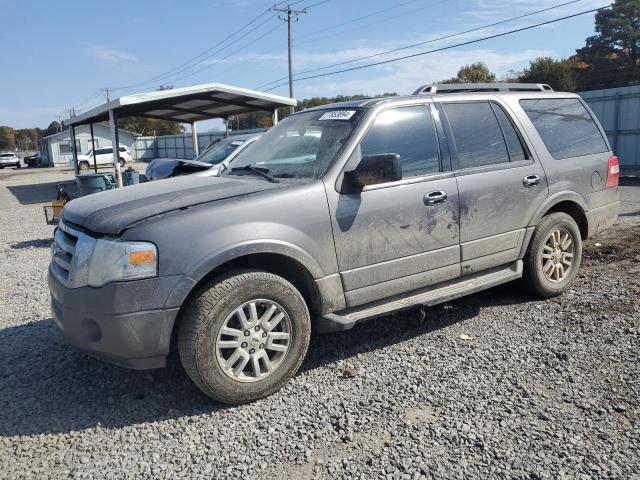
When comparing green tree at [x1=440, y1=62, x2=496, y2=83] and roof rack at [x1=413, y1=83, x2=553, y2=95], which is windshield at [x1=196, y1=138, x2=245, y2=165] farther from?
green tree at [x1=440, y1=62, x2=496, y2=83]

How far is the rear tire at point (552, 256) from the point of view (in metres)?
5.01

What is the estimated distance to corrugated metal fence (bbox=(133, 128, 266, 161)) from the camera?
48312 millimetres

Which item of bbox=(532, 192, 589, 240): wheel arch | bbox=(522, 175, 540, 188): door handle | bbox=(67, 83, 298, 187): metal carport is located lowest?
bbox=(532, 192, 589, 240): wheel arch

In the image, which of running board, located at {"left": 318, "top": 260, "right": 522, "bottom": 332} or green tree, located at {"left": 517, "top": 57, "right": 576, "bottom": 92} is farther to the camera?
green tree, located at {"left": 517, "top": 57, "right": 576, "bottom": 92}

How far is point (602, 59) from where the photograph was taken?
4628 cm

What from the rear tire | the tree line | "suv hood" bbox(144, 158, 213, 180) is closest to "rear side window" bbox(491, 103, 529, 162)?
the rear tire

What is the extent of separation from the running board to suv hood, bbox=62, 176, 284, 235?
1.03m

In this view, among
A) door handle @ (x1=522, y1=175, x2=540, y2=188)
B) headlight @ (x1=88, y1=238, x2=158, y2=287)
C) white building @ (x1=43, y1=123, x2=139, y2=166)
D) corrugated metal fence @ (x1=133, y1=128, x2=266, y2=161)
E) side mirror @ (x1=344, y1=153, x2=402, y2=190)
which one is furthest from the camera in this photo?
white building @ (x1=43, y1=123, x2=139, y2=166)

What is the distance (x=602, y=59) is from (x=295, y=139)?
166ft

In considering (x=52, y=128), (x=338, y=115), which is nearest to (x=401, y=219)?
(x=338, y=115)

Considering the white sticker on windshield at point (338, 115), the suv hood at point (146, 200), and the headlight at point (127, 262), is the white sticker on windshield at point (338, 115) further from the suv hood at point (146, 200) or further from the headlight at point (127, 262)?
the headlight at point (127, 262)

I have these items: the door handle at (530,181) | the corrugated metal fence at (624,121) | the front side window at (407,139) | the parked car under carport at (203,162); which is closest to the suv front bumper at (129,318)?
the front side window at (407,139)

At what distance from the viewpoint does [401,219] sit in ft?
13.2

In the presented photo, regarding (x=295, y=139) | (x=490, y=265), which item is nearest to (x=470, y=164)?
(x=490, y=265)
